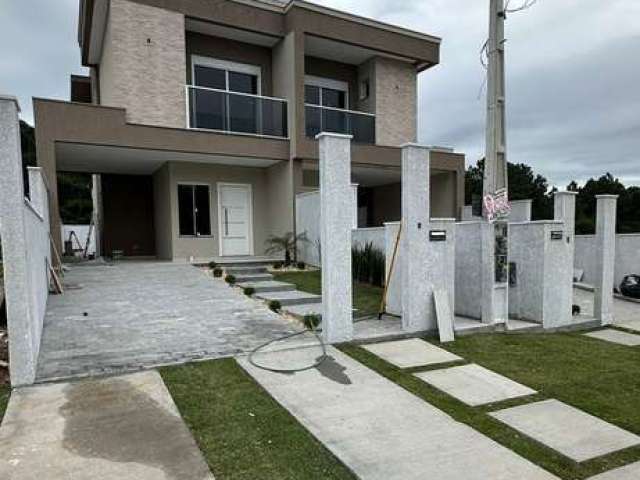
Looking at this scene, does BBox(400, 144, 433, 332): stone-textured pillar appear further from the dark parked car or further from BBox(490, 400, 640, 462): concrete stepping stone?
the dark parked car

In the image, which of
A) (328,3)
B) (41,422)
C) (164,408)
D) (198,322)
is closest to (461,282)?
(198,322)

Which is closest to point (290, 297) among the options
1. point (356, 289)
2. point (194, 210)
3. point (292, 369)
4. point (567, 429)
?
point (356, 289)

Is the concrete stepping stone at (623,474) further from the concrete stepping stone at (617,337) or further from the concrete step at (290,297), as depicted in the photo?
the concrete step at (290,297)

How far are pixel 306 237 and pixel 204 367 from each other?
8.22m

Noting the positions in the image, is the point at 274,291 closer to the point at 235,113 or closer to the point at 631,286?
the point at 235,113

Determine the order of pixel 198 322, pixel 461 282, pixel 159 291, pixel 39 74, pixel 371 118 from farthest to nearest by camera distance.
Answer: pixel 39 74
pixel 371 118
pixel 159 291
pixel 461 282
pixel 198 322

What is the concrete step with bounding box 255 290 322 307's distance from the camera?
815cm

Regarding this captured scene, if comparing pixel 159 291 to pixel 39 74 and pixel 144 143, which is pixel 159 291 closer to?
pixel 144 143

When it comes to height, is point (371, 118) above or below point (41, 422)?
above

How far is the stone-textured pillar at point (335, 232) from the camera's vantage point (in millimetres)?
5680

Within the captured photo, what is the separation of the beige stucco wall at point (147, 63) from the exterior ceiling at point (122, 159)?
0.92 meters

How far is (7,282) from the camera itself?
417cm

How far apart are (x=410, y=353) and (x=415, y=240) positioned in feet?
5.35

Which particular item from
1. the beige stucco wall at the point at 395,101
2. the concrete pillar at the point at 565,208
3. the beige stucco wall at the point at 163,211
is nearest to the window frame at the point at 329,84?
the beige stucco wall at the point at 395,101
